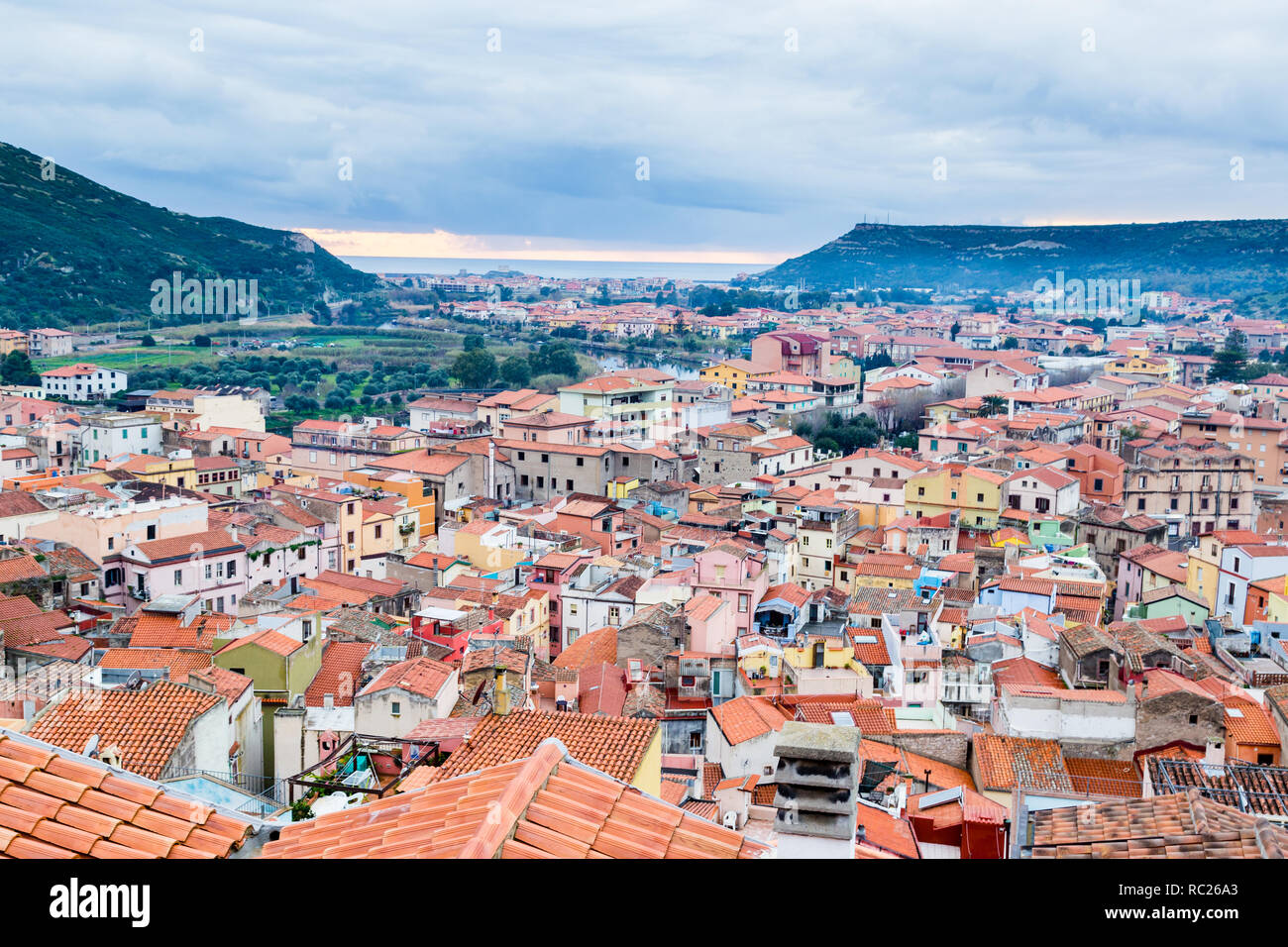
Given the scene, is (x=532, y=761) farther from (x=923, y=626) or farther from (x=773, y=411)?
(x=773, y=411)

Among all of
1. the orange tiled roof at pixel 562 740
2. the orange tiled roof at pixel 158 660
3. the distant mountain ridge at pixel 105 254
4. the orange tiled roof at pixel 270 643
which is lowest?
the orange tiled roof at pixel 158 660

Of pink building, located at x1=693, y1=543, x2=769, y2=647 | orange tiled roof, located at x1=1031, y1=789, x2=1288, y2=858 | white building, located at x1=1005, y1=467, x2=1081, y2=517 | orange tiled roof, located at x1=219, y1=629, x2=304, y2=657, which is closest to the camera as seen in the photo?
orange tiled roof, located at x1=1031, y1=789, x2=1288, y2=858

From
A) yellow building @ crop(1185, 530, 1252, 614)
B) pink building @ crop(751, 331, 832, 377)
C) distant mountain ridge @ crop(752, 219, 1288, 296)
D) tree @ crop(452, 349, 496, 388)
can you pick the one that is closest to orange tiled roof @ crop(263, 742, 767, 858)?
yellow building @ crop(1185, 530, 1252, 614)

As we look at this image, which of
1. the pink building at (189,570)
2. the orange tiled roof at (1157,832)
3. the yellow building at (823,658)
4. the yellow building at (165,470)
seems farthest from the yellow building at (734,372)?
the orange tiled roof at (1157,832)

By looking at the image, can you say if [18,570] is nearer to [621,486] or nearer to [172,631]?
[172,631]

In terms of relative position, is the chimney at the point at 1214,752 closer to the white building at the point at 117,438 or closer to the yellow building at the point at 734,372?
the white building at the point at 117,438

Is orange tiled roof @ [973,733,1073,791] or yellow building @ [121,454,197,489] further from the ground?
yellow building @ [121,454,197,489]

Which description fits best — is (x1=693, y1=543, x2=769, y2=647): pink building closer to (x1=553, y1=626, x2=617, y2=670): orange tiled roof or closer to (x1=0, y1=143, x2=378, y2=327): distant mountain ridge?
(x1=553, y1=626, x2=617, y2=670): orange tiled roof
